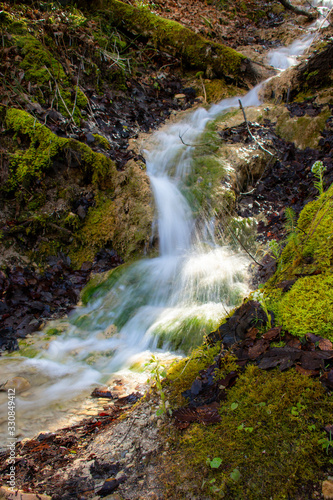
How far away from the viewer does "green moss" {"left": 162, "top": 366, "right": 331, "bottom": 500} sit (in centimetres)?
126

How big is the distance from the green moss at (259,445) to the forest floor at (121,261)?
3 cm

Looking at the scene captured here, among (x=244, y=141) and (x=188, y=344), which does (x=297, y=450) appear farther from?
(x=244, y=141)

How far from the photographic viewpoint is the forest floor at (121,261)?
1633 mm

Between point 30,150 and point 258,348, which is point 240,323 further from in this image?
point 30,150

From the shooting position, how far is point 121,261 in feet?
18.6

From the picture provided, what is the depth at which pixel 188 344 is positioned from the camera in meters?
3.79

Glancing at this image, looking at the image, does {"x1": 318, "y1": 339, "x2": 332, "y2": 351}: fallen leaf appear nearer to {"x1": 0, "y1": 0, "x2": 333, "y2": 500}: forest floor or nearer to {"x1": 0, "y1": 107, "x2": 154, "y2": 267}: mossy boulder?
{"x1": 0, "y1": 0, "x2": 333, "y2": 500}: forest floor

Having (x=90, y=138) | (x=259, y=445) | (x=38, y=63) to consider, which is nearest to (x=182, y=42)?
(x=38, y=63)

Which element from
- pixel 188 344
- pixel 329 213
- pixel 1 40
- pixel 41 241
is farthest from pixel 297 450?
pixel 1 40

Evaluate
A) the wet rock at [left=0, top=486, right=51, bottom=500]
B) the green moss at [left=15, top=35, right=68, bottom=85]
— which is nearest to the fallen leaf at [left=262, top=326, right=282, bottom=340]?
the wet rock at [left=0, top=486, right=51, bottom=500]

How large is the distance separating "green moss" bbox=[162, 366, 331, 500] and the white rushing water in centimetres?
182

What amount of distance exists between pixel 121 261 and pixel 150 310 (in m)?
1.36

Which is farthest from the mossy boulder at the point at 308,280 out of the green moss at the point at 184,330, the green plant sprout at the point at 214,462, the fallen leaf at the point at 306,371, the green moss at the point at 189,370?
the green moss at the point at 184,330

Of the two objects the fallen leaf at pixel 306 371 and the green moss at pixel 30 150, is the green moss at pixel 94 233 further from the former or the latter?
the fallen leaf at pixel 306 371
